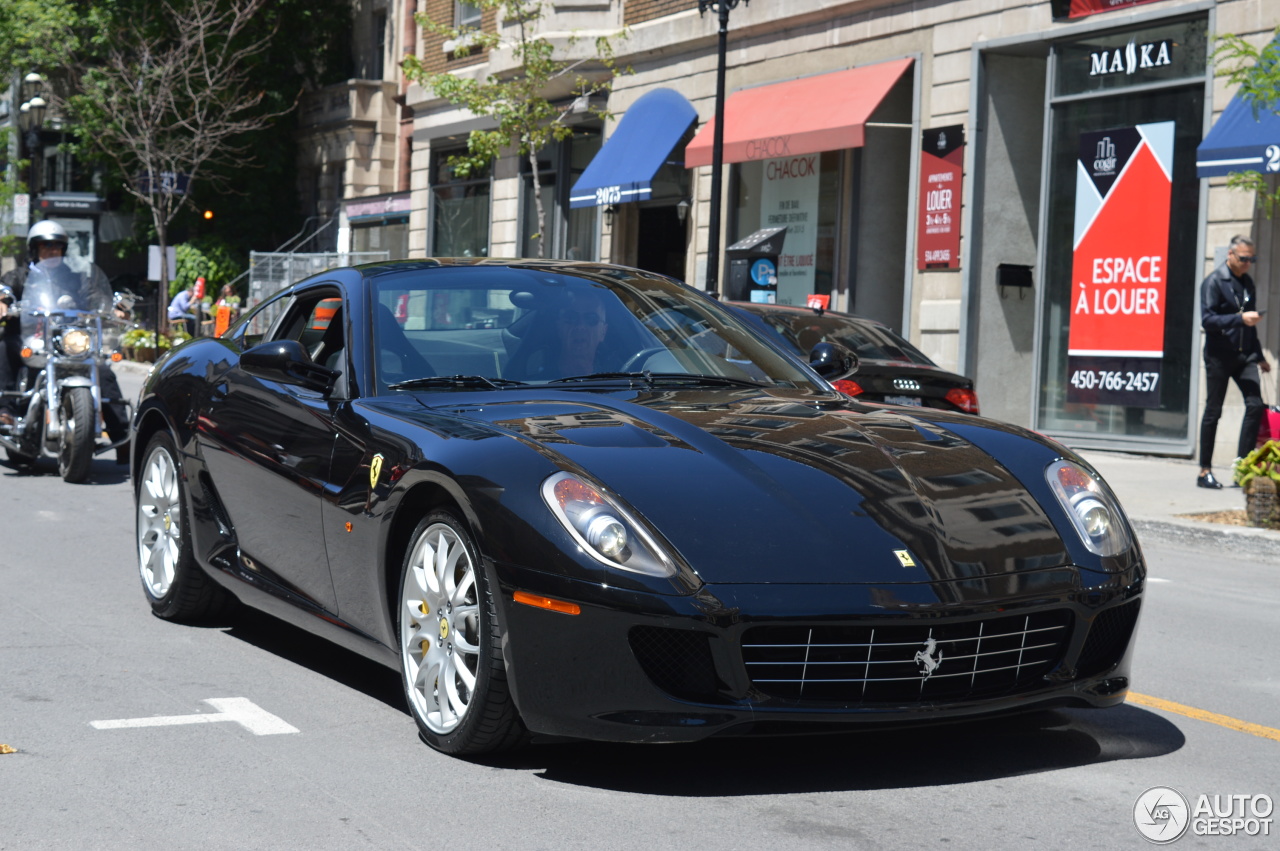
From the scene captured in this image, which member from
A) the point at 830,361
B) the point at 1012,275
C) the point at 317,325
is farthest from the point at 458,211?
the point at 830,361

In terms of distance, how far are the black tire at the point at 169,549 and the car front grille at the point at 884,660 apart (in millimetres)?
3245

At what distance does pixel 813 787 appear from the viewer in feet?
13.6

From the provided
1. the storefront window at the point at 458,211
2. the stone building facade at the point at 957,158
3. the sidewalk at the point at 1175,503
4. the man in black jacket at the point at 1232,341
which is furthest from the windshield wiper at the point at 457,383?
the storefront window at the point at 458,211

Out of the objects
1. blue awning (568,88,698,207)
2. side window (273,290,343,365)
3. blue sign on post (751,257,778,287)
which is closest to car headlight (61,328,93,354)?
side window (273,290,343,365)

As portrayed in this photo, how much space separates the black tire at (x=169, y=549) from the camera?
6461 millimetres

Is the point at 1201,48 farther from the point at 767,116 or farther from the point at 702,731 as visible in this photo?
the point at 702,731

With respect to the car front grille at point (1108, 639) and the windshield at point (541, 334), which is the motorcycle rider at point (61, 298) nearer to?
the windshield at point (541, 334)

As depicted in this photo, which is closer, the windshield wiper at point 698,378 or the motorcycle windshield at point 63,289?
the windshield wiper at point 698,378

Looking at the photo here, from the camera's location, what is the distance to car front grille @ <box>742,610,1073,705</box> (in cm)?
392

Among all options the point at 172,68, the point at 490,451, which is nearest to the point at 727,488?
the point at 490,451

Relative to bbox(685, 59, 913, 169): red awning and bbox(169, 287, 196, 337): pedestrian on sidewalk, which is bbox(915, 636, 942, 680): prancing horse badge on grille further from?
bbox(169, 287, 196, 337): pedestrian on sidewalk

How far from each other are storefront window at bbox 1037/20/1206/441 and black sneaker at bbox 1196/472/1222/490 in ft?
8.47

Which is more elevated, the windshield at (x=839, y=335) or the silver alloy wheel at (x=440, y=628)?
the windshield at (x=839, y=335)

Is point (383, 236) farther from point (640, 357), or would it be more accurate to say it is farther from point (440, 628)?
point (440, 628)
